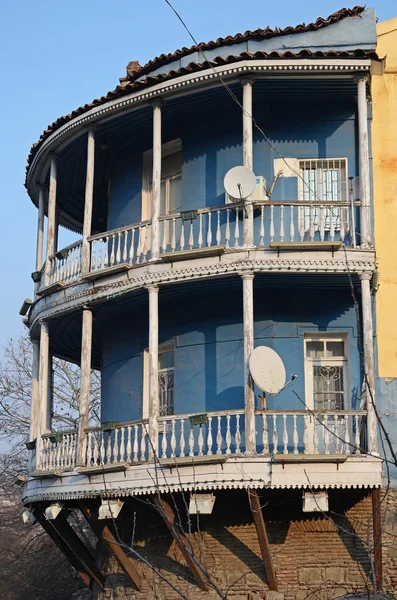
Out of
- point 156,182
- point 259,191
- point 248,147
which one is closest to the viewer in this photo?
point 248,147

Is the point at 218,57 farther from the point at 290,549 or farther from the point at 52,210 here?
the point at 290,549

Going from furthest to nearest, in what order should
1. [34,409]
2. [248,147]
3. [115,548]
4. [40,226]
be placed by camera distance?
[40,226] → [34,409] → [115,548] → [248,147]

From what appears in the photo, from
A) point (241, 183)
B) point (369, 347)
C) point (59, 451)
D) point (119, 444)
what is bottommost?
point (59, 451)

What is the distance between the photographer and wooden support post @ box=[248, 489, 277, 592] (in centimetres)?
1599

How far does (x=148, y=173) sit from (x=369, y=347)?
658cm

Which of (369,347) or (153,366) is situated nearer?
(369,347)

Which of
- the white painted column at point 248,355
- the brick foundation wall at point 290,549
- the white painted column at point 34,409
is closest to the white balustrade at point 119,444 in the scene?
the brick foundation wall at point 290,549

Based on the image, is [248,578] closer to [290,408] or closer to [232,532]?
[232,532]

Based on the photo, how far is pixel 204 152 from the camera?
19500mm

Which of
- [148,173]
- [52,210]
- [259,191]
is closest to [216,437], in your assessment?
[259,191]

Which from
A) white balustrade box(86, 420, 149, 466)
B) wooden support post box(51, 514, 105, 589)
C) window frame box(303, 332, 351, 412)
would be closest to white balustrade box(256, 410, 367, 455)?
window frame box(303, 332, 351, 412)

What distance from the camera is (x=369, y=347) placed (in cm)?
1639

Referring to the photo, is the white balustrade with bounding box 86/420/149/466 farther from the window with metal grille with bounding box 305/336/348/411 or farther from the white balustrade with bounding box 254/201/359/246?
the white balustrade with bounding box 254/201/359/246

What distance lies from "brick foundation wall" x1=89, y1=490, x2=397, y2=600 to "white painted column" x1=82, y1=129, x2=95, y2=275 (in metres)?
4.83
